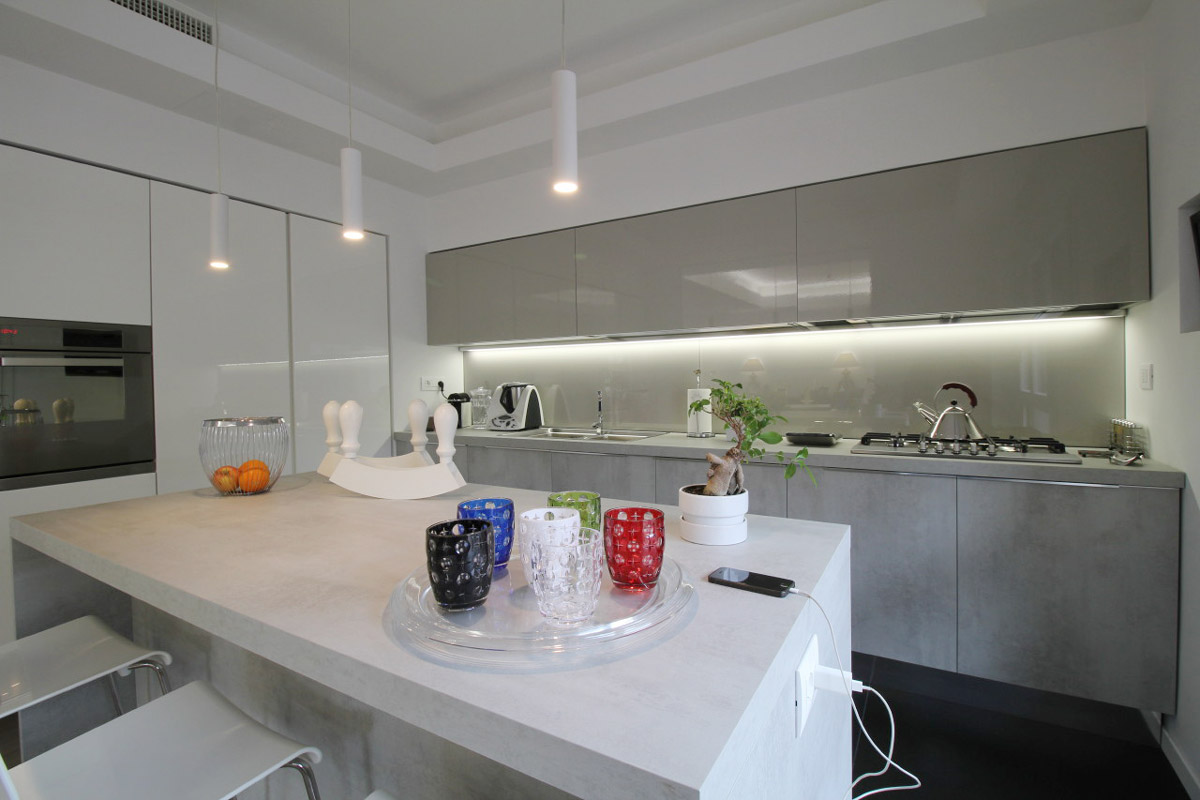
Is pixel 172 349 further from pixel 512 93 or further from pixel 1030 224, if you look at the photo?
pixel 1030 224

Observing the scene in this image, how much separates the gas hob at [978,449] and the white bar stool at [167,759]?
214 cm

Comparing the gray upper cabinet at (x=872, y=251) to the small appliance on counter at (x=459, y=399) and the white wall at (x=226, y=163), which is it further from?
the white wall at (x=226, y=163)

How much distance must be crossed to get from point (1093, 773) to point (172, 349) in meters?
3.92

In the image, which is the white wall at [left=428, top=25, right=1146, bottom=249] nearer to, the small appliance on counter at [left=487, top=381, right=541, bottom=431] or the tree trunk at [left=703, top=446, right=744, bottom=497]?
the small appliance on counter at [left=487, top=381, right=541, bottom=431]

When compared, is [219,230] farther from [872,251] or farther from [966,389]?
[966,389]

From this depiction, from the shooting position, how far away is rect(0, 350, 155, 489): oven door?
2350 millimetres

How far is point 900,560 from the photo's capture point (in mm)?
2256

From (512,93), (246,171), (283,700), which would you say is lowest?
(283,700)

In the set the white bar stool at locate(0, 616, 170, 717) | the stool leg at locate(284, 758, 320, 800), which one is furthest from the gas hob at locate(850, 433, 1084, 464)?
the white bar stool at locate(0, 616, 170, 717)

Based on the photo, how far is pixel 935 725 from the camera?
216 centimetres

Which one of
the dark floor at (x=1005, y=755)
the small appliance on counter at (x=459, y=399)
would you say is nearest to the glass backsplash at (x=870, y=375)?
the small appliance on counter at (x=459, y=399)

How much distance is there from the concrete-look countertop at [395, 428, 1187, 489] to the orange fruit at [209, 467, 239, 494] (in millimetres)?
1613

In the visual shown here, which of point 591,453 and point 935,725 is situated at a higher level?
point 591,453

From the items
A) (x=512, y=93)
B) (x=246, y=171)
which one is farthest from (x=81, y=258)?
(x=512, y=93)
